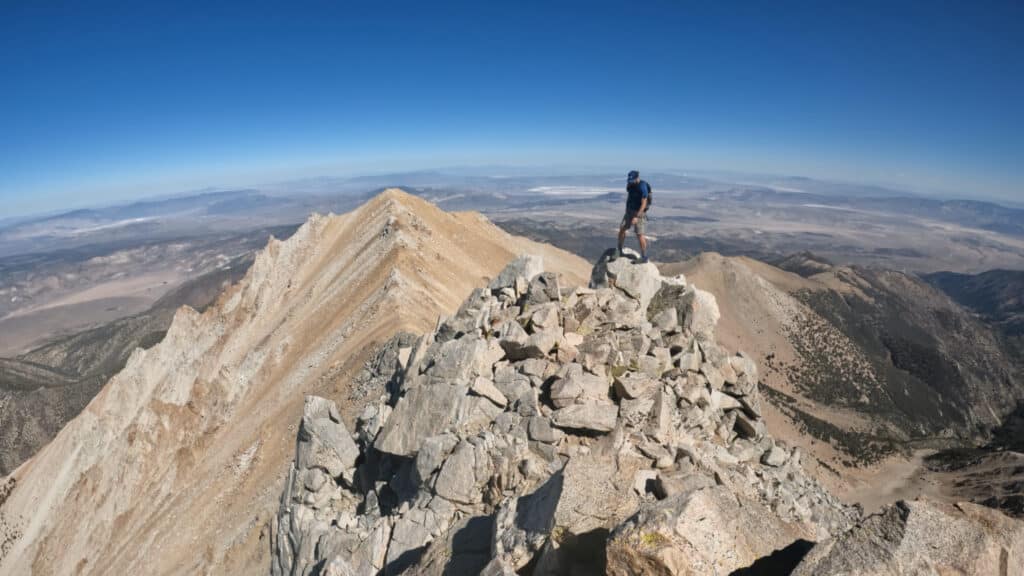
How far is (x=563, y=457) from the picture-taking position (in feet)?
38.7

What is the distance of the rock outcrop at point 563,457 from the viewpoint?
7.52 m

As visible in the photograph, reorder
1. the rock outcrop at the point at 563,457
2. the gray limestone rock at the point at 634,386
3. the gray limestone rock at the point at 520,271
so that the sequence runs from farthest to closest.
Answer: the gray limestone rock at the point at 520,271 → the gray limestone rock at the point at 634,386 → the rock outcrop at the point at 563,457

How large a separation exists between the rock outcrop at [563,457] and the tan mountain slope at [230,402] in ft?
30.0

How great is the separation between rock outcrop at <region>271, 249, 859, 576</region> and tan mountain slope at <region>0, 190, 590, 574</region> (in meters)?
9.14

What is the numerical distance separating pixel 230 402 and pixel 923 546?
43.7m

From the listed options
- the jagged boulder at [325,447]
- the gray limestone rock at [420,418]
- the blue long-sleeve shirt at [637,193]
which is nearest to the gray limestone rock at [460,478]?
the gray limestone rock at [420,418]

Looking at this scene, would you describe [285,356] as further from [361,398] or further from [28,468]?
[28,468]

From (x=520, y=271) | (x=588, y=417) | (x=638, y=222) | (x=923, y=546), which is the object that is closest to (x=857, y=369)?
(x=638, y=222)

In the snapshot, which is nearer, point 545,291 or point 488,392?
point 488,392

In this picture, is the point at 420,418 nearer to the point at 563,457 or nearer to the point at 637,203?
the point at 563,457

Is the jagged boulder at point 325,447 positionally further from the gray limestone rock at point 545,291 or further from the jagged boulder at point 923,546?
the jagged boulder at point 923,546

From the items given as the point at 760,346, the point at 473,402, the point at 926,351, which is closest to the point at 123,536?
the point at 473,402

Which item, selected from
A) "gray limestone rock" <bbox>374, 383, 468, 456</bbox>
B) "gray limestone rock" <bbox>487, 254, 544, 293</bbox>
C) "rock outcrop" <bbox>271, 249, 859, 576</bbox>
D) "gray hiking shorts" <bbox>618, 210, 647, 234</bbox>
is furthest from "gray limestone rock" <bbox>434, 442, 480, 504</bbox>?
"gray hiking shorts" <bbox>618, 210, 647, 234</bbox>

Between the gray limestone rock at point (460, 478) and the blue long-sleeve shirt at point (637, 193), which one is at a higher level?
the blue long-sleeve shirt at point (637, 193)
